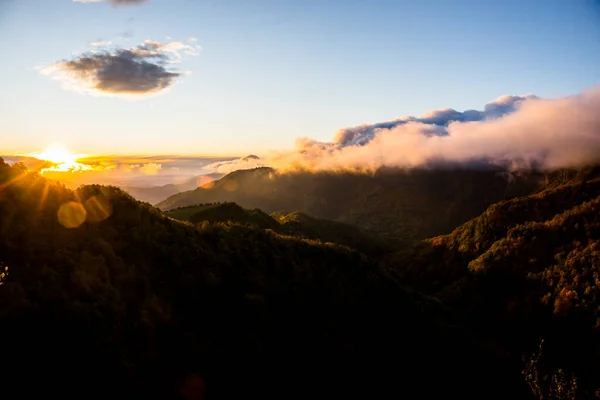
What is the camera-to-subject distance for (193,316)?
2397 centimetres

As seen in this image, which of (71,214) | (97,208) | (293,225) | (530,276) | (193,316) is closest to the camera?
(193,316)

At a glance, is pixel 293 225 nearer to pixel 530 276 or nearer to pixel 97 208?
pixel 530 276

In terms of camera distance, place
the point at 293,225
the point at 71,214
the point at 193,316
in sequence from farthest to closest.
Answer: the point at 293,225 → the point at 71,214 → the point at 193,316

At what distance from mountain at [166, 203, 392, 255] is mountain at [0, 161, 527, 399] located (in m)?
47.1

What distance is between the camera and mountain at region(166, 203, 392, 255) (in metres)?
85.2

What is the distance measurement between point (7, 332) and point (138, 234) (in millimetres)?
11139

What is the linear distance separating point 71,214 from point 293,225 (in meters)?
117

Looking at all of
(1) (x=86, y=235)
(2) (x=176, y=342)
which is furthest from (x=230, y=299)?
(1) (x=86, y=235)

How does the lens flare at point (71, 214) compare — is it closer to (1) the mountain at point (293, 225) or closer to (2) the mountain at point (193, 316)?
(2) the mountain at point (193, 316)

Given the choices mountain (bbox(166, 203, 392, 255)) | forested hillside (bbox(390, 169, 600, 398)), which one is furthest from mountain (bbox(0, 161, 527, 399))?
mountain (bbox(166, 203, 392, 255))

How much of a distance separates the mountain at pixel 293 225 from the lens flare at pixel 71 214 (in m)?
51.4

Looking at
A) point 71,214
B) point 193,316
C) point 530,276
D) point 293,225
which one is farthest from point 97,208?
point 293,225

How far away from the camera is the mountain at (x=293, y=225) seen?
279 ft

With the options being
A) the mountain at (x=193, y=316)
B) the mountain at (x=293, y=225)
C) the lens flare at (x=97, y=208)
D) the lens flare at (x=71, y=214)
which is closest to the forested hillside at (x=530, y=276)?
the mountain at (x=193, y=316)
